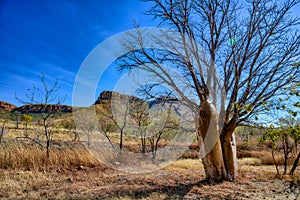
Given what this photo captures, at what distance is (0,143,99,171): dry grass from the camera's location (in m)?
6.53

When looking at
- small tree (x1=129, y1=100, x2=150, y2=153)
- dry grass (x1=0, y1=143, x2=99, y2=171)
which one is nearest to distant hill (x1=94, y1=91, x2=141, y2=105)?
small tree (x1=129, y1=100, x2=150, y2=153)

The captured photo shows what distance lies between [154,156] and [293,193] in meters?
7.40

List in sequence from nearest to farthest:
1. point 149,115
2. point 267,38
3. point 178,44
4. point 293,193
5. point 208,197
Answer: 1. point 208,197
2. point 293,193
3. point 267,38
4. point 178,44
5. point 149,115

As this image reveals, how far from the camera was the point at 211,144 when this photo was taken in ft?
16.9

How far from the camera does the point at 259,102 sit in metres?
5.32

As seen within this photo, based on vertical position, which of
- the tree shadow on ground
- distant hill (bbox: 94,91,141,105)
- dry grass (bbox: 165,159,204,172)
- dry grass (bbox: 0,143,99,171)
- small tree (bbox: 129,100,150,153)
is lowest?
dry grass (bbox: 165,159,204,172)

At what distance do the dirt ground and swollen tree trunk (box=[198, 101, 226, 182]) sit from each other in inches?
11.6

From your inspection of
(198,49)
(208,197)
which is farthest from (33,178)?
(198,49)

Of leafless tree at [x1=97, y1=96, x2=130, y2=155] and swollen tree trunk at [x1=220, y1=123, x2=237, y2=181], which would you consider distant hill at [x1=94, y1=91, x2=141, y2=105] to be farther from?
swollen tree trunk at [x1=220, y1=123, x2=237, y2=181]

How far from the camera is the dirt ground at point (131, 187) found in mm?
4207

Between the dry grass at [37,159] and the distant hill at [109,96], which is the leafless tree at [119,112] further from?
the dry grass at [37,159]

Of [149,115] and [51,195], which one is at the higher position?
[149,115]

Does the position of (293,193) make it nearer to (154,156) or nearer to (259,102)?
(259,102)

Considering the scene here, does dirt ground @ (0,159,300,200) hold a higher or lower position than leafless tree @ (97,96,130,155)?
lower
